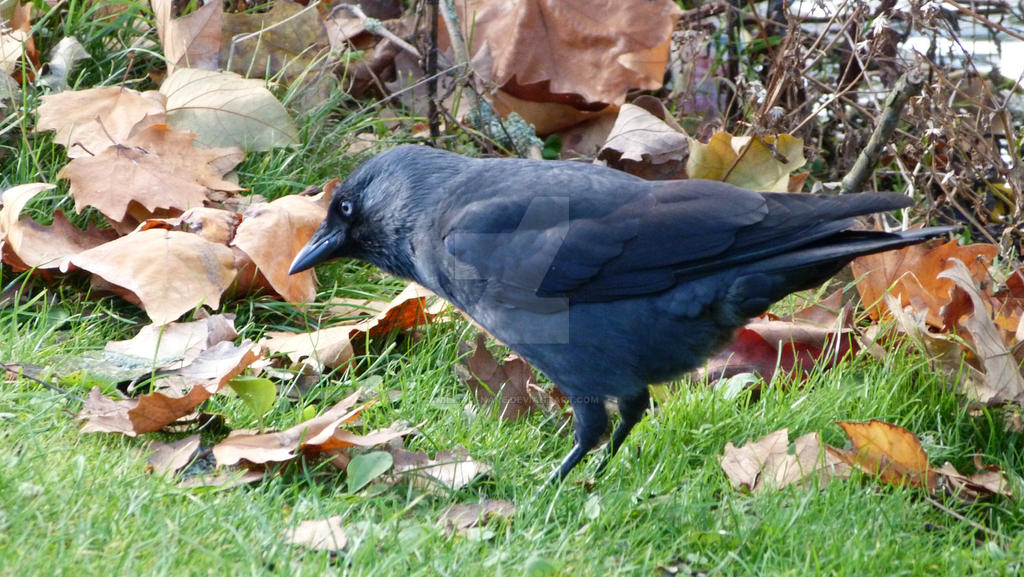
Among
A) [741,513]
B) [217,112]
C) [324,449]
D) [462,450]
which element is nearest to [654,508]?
[741,513]

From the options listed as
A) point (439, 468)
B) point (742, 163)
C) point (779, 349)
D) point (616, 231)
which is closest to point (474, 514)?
point (439, 468)

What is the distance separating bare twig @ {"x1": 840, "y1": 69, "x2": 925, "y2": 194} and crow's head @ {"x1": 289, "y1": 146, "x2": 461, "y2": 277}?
172 centimetres

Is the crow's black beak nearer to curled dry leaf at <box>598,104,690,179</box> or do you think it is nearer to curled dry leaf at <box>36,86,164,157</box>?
curled dry leaf at <box>36,86,164,157</box>

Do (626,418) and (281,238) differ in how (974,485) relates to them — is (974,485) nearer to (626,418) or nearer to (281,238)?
(626,418)

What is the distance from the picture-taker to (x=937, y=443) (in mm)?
3434

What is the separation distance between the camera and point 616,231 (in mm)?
3240

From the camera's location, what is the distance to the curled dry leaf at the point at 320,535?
8.39 ft

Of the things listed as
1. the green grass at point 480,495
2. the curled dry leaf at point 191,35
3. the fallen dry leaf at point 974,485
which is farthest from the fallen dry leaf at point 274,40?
the fallen dry leaf at point 974,485

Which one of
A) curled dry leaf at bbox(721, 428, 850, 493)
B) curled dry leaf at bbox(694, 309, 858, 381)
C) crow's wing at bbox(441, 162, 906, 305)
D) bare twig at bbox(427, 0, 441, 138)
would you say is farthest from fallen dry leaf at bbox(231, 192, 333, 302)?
curled dry leaf at bbox(721, 428, 850, 493)

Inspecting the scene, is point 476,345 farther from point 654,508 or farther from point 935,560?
point 935,560

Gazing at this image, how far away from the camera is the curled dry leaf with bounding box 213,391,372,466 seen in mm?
2904

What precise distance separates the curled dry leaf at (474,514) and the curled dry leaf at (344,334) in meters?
0.95

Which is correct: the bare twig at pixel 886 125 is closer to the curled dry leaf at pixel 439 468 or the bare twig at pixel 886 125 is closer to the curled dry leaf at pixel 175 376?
the curled dry leaf at pixel 439 468

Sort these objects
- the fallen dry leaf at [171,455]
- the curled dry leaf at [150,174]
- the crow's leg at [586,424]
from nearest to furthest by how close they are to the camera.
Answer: the fallen dry leaf at [171,455] < the crow's leg at [586,424] < the curled dry leaf at [150,174]
